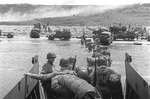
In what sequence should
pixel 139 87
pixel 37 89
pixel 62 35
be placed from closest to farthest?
pixel 139 87 < pixel 37 89 < pixel 62 35

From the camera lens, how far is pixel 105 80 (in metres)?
11.5

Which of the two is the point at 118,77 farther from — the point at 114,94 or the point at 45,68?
the point at 45,68

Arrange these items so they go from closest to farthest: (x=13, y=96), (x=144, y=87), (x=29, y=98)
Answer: (x=13, y=96) < (x=144, y=87) < (x=29, y=98)

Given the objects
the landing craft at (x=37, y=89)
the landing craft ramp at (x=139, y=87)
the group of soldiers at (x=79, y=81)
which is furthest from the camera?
the landing craft ramp at (x=139, y=87)

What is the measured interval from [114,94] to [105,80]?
600mm

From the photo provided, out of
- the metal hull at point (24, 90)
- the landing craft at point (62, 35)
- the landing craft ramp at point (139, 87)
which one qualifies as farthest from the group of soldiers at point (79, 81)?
the landing craft at point (62, 35)

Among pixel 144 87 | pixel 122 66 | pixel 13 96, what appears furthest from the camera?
pixel 122 66

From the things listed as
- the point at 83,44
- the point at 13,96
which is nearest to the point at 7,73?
the point at 13,96

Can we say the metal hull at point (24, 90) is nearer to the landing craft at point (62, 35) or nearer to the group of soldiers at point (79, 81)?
the group of soldiers at point (79, 81)

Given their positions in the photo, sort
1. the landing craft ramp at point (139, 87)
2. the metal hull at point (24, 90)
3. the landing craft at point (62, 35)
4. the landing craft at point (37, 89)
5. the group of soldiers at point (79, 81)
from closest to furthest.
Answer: the group of soldiers at point (79, 81), the metal hull at point (24, 90), the landing craft at point (37, 89), the landing craft ramp at point (139, 87), the landing craft at point (62, 35)

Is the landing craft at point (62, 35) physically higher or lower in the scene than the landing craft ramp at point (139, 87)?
lower

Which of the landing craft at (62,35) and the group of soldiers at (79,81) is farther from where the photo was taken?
the landing craft at (62,35)

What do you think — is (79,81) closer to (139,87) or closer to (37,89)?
(139,87)

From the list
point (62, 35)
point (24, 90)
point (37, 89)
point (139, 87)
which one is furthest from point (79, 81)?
point (62, 35)
